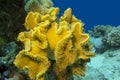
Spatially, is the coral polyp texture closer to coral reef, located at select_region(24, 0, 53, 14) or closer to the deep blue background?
coral reef, located at select_region(24, 0, 53, 14)

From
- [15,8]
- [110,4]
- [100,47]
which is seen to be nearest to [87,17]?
[110,4]

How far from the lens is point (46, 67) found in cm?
290

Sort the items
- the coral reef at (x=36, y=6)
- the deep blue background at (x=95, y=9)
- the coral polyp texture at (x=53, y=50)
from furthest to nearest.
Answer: the deep blue background at (x=95, y=9), the coral reef at (x=36, y=6), the coral polyp texture at (x=53, y=50)

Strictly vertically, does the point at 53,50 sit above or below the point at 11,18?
below

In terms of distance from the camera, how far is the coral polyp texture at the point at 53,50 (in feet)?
9.52

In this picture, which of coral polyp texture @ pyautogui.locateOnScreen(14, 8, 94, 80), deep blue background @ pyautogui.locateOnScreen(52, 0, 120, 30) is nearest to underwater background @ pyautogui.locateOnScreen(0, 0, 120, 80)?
coral polyp texture @ pyautogui.locateOnScreen(14, 8, 94, 80)

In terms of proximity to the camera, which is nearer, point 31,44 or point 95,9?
point 31,44

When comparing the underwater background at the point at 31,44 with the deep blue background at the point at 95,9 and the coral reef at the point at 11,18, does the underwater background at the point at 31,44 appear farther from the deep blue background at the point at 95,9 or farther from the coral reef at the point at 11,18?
the deep blue background at the point at 95,9

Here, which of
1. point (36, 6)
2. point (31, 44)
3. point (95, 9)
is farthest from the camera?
point (95, 9)

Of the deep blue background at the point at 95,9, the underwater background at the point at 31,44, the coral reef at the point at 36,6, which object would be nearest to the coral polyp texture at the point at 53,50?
the underwater background at the point at 31,44

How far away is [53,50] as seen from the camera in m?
3.01

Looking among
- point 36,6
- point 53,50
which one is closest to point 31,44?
point 53,50

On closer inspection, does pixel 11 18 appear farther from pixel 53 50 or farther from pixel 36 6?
pixel 53 50

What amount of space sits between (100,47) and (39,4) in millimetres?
4335
